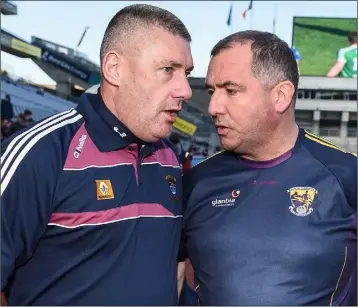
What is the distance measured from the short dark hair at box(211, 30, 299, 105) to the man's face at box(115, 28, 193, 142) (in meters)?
0.31

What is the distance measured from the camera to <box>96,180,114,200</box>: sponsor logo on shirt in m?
2.06

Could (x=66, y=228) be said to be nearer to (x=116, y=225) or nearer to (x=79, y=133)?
(x=116, y=225)

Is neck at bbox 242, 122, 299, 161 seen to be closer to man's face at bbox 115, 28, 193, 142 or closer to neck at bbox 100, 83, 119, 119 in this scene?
man's face at bbox 115, 28, 193, 142

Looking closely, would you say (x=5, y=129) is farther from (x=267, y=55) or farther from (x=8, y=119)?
(x=267, y=55)

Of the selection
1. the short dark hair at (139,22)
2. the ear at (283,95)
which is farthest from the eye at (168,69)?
the ear at (283,95)

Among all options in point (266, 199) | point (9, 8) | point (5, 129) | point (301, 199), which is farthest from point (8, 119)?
point (9, 8)

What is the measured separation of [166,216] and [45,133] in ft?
2.12

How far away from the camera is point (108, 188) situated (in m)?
2.08

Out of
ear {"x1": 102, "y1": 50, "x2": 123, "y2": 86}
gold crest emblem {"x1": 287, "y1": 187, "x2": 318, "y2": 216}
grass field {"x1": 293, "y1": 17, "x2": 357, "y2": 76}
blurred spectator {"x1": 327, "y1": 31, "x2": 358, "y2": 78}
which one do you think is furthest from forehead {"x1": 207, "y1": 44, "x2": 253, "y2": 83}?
grass field {"x1": 293, "y1": 17, "x2": 357, "y2": 76}

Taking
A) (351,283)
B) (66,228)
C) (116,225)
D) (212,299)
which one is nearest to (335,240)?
(351,283)

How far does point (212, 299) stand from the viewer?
93.4 inches

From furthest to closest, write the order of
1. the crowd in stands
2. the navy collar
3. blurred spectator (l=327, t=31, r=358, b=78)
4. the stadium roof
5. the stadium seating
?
blurred spectator (l=327, t=31, r=358, b=78), the stadium roof, the stadium seating, the crowd in stands, the navy collar

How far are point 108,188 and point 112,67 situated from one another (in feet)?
1.94

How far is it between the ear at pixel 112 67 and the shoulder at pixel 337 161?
3.22ft
